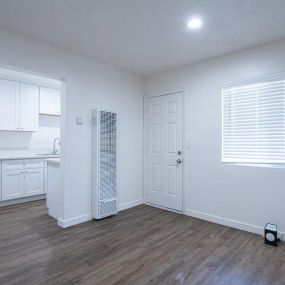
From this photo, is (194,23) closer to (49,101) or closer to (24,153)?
(49,101)

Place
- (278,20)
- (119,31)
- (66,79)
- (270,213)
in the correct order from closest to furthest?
(278,20) → (119,31) → (270,213) → (66,79)

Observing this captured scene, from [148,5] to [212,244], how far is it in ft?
9.11

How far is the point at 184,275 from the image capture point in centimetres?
204

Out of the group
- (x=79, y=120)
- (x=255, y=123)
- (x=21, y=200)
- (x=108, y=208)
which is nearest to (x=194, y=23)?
(x=255, y=123)

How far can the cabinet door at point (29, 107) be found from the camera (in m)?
4.71

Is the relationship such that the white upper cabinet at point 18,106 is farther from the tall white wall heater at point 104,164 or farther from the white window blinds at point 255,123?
the white window blinds at point 255,123

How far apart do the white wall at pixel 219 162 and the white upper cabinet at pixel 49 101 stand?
2742mm

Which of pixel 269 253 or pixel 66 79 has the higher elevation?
pixel 66 79

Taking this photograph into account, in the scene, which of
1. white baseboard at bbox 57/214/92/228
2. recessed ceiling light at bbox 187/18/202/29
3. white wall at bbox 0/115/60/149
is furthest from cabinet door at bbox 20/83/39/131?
recessed ceiling light at bbox 187/18/202/29

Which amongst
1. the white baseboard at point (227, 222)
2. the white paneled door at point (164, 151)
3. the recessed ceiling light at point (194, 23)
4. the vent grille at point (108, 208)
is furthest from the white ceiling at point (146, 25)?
the white baseboard at point (227, 222)

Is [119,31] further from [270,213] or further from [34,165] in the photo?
[34,165]

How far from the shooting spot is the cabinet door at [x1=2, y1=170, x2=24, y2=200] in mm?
4145

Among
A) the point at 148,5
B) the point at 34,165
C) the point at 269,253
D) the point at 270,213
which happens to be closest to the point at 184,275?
the point at 269,253

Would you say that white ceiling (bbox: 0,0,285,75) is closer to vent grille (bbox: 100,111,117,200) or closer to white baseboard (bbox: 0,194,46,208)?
vent grille (bbox: 100,111,117,200)
